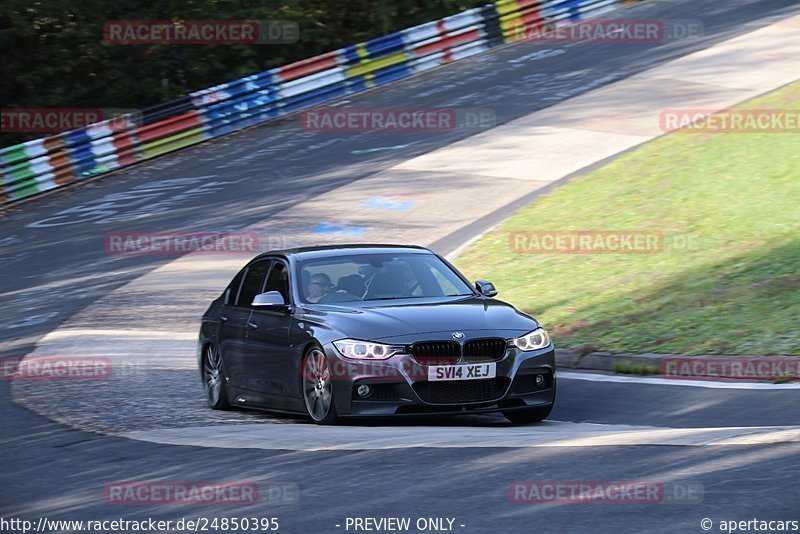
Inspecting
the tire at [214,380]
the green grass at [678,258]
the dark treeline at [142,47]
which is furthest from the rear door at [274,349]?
the dark treeline at [142,47]

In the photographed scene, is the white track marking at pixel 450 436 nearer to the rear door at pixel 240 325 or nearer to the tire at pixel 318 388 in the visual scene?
the tire at pixel 318 388

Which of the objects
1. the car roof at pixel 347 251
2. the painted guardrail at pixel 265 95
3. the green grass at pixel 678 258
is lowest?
the green grass at pixel 678 258

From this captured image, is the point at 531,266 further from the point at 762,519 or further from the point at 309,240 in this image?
the point at 762,519

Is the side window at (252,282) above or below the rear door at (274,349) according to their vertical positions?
above

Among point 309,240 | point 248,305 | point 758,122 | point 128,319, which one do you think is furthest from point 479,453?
point 758,122

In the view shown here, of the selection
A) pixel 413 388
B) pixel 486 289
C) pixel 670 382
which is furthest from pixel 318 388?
pixel 670 382

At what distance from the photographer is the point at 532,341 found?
1008 cm

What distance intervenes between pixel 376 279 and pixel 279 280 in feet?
3.25

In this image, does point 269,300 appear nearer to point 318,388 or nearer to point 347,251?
point 347,251

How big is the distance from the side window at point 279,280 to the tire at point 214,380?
93cm

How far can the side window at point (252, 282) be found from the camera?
11.9 m

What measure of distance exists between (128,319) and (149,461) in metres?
9.48

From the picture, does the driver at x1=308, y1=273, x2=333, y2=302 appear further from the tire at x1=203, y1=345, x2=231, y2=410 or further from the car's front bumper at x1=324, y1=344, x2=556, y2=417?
the tire at x1=203, y1=345, x2=231, y2=410

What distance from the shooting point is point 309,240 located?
21.2 metres
